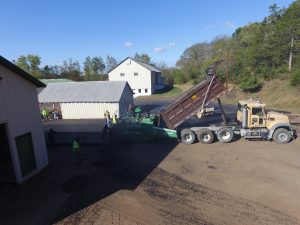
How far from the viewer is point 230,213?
887cm

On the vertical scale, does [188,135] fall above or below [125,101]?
below

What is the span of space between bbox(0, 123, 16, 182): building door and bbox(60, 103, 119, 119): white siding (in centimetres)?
1433

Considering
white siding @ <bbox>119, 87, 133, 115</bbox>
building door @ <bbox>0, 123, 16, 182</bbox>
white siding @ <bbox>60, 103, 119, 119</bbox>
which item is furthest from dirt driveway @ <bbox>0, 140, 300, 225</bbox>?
white siding @ <bbox>119, 87, 133, 115</bbox>

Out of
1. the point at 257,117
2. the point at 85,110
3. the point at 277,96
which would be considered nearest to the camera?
the point at 257,117

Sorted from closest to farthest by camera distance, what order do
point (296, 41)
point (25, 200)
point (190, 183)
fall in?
1. point (25, 200)
2. point (190, 183)
3. point (296, 41)

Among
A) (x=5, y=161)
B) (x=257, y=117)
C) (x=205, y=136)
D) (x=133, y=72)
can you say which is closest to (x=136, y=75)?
(x=133, y=72)

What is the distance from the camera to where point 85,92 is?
29.5 meters

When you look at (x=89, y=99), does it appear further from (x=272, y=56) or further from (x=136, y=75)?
(x=272, y=56)

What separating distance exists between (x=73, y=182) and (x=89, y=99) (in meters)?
17.4

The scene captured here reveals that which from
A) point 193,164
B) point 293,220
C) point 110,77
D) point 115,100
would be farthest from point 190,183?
point 110,77

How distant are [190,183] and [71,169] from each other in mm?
A: 6501

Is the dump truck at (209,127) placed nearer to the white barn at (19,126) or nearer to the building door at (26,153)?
the white barn at (19,126)

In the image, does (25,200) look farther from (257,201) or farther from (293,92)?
(293,92)

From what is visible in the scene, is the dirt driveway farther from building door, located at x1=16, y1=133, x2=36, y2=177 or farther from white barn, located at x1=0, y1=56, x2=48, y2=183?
white barn, located at x1=0, y1=56, x2=48, y2=183
